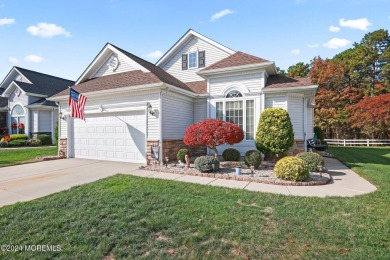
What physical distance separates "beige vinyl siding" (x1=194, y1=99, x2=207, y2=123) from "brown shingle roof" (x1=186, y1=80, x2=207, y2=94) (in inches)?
20.1

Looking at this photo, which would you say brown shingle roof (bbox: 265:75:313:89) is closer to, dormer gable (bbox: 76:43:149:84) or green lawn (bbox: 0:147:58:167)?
dormer gable (bbox: 76:43:149:84)

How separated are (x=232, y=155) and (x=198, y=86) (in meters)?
5.02

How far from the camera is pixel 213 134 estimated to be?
28.3 feet

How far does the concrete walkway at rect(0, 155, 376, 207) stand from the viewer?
5.65 m

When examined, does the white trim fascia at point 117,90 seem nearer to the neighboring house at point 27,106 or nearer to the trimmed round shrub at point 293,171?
the trimmed round shrub at point 293,171

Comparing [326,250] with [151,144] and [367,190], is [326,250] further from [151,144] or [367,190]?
[151,144]

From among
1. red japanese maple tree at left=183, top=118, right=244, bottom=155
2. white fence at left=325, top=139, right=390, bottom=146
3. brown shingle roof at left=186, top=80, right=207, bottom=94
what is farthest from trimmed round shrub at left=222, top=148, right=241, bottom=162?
white fence at left=325, top=139, right=390, bottom=146

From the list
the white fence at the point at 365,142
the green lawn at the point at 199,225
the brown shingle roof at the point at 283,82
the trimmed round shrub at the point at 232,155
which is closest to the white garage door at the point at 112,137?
the trimmed round shrub at the point at 232,155

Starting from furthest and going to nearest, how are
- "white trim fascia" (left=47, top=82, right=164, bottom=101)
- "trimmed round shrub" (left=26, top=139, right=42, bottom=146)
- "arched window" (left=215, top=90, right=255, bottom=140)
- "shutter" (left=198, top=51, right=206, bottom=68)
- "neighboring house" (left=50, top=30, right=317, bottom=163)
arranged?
"trimmed round shrub" (left=26, top=139, right=42, bottom=146)
"shutter" (left=198, top=51, right=206, bottom=68)
"arched window" (left=215, top=90, right=255, bottom=140)
"neighboring house" (left=50, top=30, right=317, bottom=163)
"white trim fascia" (left=47, top=82, right=164, bottom=101)

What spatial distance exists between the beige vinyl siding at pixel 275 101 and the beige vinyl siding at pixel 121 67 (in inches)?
254

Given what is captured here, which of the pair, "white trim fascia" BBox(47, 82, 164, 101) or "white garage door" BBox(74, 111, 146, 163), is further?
"white garage door" BBox(74, 111, 146, 163)

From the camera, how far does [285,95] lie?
10.4 metres

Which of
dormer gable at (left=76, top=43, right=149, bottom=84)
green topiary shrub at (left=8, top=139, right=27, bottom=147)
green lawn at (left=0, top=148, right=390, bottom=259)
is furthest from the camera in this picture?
green topiary shrub at (left=8, top=139, right=27, bottom=147)

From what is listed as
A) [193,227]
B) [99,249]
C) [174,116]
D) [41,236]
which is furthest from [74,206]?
[174,116]
